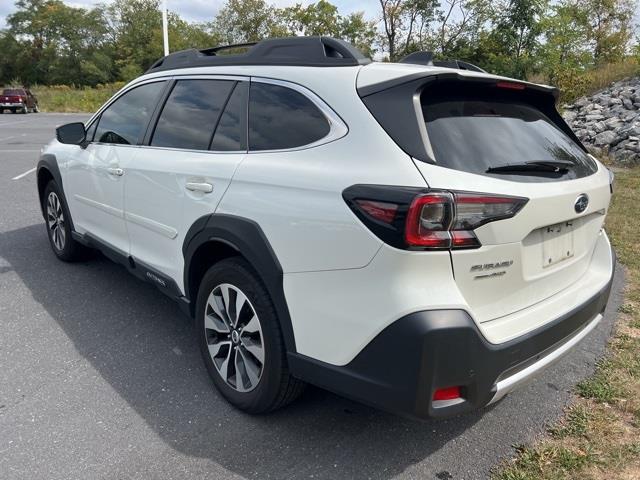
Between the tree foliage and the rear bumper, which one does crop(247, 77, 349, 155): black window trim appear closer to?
the rear bumper

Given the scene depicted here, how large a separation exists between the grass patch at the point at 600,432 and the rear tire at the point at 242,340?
1.11 m

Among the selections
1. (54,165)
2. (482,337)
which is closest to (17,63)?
(54,165)

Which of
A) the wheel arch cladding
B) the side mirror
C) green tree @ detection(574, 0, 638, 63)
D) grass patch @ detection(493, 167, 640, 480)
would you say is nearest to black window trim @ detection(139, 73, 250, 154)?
the wheel arch cladding

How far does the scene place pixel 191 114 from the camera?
10.4ft

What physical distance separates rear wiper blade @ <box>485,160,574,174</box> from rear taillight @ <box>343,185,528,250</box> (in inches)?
8.5

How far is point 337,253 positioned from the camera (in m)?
2.08

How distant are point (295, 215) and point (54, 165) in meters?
3.53

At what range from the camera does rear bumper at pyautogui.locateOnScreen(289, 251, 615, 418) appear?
1902mm

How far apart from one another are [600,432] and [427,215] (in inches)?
64.2

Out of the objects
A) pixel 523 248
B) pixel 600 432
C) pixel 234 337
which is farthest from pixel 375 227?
pixel 600 432

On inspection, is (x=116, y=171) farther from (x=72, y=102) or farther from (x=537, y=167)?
(x=72, y=102)

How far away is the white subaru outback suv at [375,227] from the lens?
1.95 metres

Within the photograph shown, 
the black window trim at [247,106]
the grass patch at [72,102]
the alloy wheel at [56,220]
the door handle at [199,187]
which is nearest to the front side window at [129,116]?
the black window trim at [247,106]

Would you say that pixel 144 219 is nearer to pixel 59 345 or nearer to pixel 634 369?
pixel 59 345
